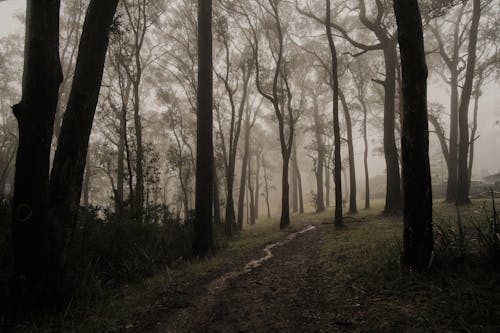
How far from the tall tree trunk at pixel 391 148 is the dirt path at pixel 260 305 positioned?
939 cm

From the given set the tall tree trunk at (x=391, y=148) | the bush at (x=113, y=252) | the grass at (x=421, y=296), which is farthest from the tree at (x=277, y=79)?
the grass at (x=421, y=296)

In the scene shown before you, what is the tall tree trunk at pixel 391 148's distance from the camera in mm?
13164

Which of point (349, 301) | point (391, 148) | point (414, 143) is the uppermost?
point (391, 148)

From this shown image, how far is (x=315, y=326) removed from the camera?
3145 mm

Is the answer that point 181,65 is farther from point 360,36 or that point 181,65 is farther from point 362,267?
point 362,267

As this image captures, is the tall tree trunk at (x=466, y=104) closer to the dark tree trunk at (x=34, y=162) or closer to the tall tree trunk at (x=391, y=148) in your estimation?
the tall tree trunk at (x=391, y=148)

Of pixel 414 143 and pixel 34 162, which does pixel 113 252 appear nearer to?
pixel 34 162

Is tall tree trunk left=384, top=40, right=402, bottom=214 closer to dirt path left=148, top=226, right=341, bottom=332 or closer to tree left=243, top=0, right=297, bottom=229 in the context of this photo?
tree left=243, top=0, right=297, bottom=229

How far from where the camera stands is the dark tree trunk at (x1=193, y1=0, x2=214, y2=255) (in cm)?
806

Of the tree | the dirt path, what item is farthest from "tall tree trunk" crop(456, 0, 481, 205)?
the dirt path

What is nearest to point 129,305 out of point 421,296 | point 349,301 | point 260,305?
point 260,305

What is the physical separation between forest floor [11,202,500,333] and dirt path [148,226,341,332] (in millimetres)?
14

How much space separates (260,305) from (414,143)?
3.51 m

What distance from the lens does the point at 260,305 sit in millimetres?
3879
